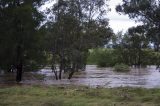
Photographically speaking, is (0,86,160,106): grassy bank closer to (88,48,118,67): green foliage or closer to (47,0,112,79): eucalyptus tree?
(47,0,112,79): eucalyptus tree

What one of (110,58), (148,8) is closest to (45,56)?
(148,8)

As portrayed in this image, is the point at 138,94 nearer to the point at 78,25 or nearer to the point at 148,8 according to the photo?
the point at 148,8

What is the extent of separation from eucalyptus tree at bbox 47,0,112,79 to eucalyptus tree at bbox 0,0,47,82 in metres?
3.61

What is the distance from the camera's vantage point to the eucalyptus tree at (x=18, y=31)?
35.5 metres

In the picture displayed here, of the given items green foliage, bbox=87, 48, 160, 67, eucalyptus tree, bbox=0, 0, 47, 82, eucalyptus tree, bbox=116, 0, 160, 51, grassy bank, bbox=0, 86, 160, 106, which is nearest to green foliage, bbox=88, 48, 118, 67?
green foliage, bbox=87, 48, 160, 67

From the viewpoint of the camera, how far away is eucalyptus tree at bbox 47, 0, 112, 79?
41781mm

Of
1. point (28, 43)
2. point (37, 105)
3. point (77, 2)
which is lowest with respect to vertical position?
point (37, 105)

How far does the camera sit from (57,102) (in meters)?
15.8

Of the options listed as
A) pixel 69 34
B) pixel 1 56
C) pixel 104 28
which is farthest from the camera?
pixel 104 28

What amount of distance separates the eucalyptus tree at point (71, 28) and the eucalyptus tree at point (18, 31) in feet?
11.8

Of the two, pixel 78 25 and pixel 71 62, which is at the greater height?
pixel 78 25

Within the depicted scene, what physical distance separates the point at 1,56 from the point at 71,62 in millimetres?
9153

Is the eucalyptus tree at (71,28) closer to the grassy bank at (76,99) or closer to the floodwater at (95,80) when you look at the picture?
the floodwater at (95,80)

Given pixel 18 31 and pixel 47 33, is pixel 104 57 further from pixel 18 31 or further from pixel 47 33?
pixel 18 31
